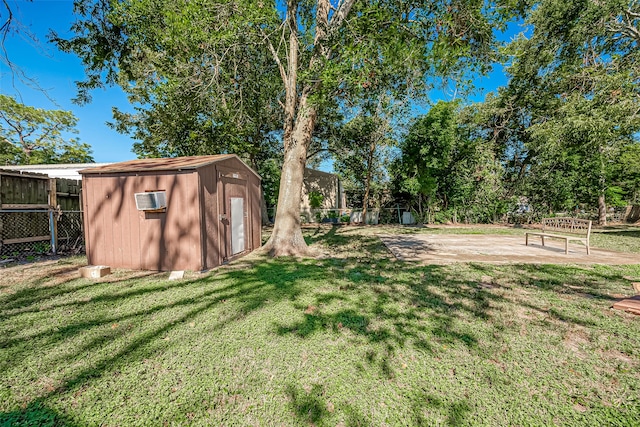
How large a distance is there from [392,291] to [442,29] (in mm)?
5864

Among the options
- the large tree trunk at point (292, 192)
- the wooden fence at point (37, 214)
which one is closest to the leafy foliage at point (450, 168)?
the large tree trunk at point (292, 192)

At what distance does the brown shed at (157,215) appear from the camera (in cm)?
516

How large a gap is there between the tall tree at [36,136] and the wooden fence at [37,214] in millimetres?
22193

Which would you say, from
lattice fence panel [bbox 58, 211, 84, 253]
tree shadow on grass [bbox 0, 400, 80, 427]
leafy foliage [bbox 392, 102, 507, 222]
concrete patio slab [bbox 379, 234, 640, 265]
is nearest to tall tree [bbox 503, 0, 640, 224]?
leafy foliage [bbox 392, 102, 507, 222]

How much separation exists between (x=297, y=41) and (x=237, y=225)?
536cm

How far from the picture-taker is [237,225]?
6.82 m

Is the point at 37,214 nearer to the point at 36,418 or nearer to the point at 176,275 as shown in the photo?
the point at 176,275

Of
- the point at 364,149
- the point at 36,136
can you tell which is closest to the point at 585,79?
the point at 364,149

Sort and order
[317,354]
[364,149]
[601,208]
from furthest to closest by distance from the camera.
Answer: [364,149], [601,208], [317,354]

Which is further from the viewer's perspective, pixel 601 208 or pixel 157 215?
pixel 601 208

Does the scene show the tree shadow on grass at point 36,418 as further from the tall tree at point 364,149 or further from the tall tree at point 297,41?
the tall tree at point 364,149

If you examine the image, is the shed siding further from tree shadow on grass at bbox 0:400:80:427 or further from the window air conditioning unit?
tree shadow on grass at bbox 0:400:80:427

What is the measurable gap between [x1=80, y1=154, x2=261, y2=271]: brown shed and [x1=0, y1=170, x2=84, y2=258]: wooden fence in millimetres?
2569

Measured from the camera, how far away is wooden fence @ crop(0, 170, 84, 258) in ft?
20.9
